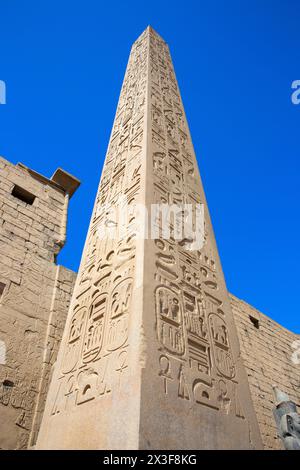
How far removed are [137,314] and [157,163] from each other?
1.70 metres

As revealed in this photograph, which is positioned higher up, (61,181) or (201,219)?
(61,181)

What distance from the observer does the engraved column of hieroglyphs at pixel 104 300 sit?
177cm

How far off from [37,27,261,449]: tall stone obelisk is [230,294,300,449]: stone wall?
4.15m

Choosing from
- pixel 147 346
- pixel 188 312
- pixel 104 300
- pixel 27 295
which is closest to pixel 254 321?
pixel 27 295

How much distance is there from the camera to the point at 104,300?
7.10 ft

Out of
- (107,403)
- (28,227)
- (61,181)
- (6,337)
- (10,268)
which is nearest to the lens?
(107,403)

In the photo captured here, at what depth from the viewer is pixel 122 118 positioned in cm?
443

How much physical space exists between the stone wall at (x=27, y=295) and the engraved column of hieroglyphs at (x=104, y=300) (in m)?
1.02

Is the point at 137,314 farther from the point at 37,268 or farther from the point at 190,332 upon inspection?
the point at 37,268
